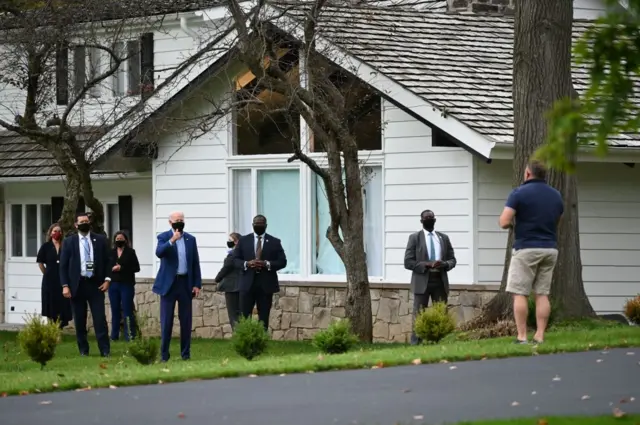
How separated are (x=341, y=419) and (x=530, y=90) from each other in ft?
30.5

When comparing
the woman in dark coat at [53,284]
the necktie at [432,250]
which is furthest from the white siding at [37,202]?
the necktie at [432,250]

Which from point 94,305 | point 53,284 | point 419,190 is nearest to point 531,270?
point 94,305

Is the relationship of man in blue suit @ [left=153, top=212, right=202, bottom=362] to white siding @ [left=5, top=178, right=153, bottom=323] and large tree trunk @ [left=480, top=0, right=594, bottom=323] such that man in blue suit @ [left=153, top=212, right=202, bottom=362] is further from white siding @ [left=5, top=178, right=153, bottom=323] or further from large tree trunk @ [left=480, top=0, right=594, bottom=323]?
white siding @ [left=5, top=178, right=153, bottom=323]

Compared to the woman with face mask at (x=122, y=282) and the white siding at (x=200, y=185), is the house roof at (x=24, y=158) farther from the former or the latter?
the woman with face mask at (x=122, y=282)

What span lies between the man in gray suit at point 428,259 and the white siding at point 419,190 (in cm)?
210

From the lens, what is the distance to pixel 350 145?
67.1ft

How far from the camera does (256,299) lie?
20812 mm

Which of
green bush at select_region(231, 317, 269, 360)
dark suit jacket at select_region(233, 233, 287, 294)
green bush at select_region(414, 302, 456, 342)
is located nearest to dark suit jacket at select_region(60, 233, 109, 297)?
dark suit jacket at select_region(233, 233, 287, 294)

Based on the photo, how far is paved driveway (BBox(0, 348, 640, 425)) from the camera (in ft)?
33.2

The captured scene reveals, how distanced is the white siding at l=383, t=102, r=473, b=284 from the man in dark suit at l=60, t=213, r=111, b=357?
546 cm

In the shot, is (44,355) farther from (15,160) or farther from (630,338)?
(15,160)

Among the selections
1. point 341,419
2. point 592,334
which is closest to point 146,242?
point 592,334

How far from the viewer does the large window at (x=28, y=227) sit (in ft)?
102

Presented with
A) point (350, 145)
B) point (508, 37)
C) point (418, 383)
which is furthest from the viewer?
point (508, 37)
